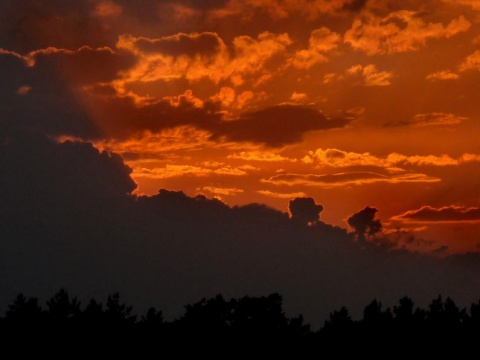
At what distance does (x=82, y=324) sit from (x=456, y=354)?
145 feet

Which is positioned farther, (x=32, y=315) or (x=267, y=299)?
(x=267, y=299)

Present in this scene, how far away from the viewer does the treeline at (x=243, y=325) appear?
95.7 m

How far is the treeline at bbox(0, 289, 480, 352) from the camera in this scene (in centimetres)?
9569

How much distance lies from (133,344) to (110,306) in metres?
9.84

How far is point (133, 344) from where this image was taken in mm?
94500

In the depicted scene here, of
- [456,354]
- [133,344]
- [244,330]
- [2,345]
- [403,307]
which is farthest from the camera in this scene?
[403,307]

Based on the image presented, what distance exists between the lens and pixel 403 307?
385ft

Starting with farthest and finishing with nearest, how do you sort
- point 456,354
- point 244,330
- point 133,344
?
→ point 244,330 < point 456,354 < point 133,344

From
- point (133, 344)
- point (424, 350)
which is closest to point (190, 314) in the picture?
point (133, 344)

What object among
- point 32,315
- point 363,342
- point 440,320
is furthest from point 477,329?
point 32,315

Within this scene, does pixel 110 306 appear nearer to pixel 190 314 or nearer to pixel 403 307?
pixel 190 314

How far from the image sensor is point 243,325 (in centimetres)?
11088

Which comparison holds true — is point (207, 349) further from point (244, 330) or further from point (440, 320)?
point (440, 320)

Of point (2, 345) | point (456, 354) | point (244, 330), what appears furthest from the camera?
point (244, 330)
